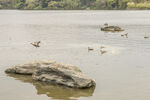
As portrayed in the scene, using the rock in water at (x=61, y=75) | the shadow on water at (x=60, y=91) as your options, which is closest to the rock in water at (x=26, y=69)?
the rock in water at (x=61, y=75)

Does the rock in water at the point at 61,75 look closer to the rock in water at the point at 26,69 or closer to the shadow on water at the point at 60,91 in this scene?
the shadow on water at the point at 60,91

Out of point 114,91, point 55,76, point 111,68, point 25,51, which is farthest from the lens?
point 25,51

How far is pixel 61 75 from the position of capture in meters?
20.2

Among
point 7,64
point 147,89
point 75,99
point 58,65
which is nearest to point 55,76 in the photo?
point 58,65

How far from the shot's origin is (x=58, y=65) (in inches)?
811

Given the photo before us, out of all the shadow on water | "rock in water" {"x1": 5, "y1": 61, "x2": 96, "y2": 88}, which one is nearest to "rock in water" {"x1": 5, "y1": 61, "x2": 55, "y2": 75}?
"rock in water" {"x1": 5, "y1": 61, "x2": 96, "y2": 88}

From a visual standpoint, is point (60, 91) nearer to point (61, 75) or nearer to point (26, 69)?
point (61, 75)

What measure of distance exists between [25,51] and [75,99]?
18.2 m

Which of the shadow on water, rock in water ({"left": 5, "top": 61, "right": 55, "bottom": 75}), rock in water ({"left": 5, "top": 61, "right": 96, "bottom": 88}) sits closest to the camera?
the shadow on water

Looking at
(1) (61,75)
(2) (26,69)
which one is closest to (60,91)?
(1) (61,75)

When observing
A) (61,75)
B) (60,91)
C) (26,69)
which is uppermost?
(61,75)

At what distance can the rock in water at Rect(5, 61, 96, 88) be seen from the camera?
1953 cm

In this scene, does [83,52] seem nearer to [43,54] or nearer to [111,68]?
[43,54]

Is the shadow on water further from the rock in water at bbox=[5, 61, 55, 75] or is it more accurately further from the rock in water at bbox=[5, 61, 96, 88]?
the rock in water at bbox=[5, 61, 55, 75]
